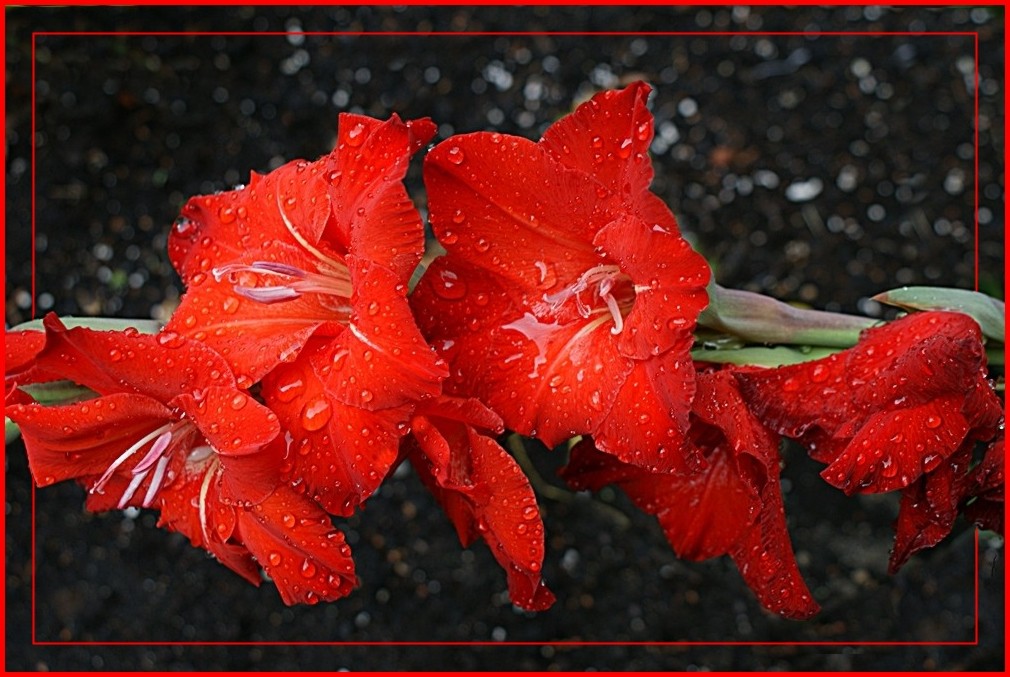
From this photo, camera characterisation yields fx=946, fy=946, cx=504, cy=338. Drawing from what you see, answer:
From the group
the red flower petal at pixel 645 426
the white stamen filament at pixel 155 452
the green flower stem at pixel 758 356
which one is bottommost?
the white stamen filament at pixel 155 452

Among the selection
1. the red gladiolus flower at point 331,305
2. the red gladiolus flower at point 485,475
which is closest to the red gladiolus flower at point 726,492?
the red gladiolus flower at point 485,475

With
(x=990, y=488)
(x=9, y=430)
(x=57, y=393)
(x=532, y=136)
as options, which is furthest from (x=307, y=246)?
(x=532, y=136)

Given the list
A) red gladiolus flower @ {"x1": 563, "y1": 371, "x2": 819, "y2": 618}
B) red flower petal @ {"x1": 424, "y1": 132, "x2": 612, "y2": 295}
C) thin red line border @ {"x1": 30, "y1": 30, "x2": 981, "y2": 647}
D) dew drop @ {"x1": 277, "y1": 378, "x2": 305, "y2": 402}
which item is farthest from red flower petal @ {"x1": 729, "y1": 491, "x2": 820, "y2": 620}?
thin red line border @ {"x1": 30, "y1": 30, "x2": 981, "y2": 647}

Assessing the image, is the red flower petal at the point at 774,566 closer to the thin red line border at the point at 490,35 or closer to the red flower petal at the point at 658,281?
the red flower petal at the point at 658,281

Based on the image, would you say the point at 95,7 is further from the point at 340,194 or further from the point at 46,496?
the point at 340,194

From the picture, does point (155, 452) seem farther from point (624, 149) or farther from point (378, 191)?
point (624, 149)

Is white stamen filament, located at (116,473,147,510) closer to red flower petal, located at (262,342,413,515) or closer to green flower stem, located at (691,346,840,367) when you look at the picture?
red flower petal, located at (262,342,413,515)
